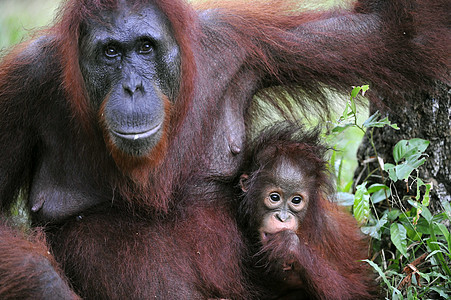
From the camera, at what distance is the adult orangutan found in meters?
2.64

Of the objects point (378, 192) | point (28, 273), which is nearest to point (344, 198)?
point (378, 192)

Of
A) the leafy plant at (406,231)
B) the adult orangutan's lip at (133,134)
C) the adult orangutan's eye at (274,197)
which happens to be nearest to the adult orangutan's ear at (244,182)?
the adult orangutan's eye at (274,197)

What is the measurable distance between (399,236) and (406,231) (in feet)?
0.32

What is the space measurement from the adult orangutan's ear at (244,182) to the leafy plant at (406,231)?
564 millimetres

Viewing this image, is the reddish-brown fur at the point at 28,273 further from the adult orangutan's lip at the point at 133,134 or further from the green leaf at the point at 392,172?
the green leaf at the point at 392,172

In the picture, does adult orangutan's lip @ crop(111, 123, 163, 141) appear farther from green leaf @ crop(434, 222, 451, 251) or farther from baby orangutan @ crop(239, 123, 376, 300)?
green leaf @ crop(434, 222, 451, 251)

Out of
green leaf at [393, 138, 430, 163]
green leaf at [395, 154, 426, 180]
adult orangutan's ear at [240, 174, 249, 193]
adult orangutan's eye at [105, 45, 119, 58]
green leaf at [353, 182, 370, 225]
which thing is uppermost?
adult orangutan's eye at [105, 45, 119, 58]

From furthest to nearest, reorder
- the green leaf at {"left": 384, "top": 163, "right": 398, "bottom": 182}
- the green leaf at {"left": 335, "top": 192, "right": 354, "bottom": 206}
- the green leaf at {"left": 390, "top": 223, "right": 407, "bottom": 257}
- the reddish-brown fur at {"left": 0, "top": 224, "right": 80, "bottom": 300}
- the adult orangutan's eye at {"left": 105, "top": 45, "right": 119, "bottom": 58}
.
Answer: the green leaf at {"left": 335, "top": 192, "right": 354, "bottom": 206} < the green leaf at {"left": 384, "top": 163, "right": 398, "bottom": 182} < the green leaf at {"left": 390, "top": 223, "right": 407, "bottom": 257} < the adult orangutan's eye at {"left": 105, "top": 45, "right": 119, "bottom": 58} < the reddish-brown fur at {"left": 0, "top": 224, "right": 80, "bottom": 300}

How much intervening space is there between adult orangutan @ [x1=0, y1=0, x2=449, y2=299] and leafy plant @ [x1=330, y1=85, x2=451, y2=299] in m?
0.35

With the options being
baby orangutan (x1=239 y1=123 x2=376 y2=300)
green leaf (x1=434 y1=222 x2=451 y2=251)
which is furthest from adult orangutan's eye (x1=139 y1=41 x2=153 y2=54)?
green leaf (x1=434 y1=222 x2=451 y2=251)

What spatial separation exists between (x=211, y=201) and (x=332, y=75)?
0.92 m

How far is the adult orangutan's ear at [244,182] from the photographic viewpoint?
313 centimetres

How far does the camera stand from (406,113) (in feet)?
11.7

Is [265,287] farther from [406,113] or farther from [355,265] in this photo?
[406,113]
